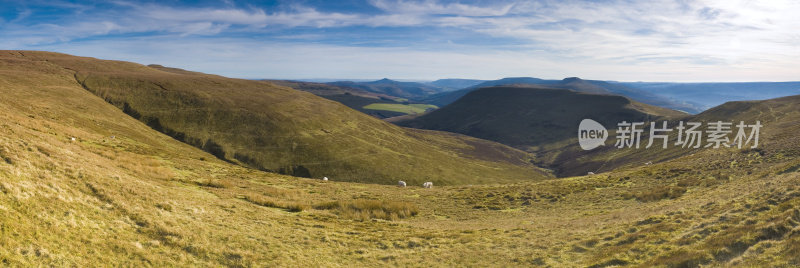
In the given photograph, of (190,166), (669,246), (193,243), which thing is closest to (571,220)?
(669,246)

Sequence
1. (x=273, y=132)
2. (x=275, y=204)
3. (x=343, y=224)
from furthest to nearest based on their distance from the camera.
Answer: (x=273, y=132), (x=275, y=204), (x=343, y=224)

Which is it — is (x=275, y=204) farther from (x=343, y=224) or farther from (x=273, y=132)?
(x=273, y=132)

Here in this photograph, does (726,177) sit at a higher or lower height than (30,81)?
lower

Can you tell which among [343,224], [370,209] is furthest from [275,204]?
[370,209]

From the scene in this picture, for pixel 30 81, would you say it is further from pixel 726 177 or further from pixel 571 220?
pixel 726 177

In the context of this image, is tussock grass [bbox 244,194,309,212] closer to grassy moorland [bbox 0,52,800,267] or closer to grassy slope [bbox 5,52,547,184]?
grassy moorland [bbox 0,52,800,267]

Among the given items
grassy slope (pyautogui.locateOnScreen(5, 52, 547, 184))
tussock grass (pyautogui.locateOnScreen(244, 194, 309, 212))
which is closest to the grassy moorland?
tussock grass (pyautogui.locateOnScreen(244, 194, 309, 212))

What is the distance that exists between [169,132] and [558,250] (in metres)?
83.2

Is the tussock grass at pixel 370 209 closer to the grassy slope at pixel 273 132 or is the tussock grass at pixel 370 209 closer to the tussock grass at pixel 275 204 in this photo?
the tussock grass at pixel 275 204

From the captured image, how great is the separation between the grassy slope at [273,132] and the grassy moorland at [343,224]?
40444 mm

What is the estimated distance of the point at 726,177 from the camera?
34469 millimetres

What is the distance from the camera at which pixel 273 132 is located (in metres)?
89.1

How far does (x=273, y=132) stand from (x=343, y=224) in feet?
235

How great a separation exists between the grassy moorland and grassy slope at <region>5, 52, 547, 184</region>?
4044 centimetres
